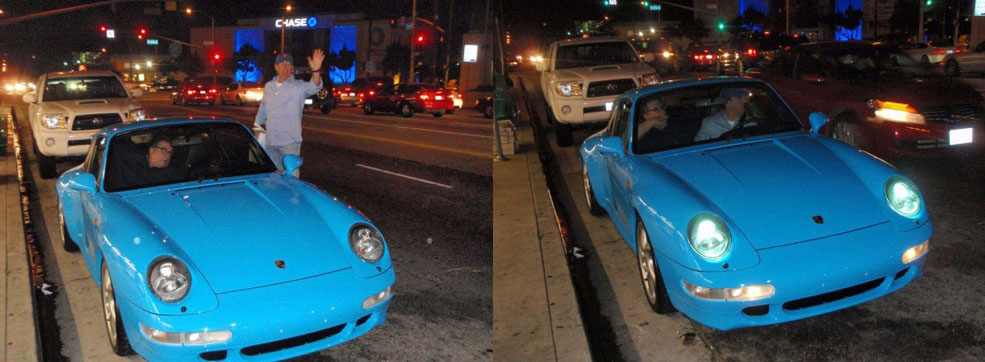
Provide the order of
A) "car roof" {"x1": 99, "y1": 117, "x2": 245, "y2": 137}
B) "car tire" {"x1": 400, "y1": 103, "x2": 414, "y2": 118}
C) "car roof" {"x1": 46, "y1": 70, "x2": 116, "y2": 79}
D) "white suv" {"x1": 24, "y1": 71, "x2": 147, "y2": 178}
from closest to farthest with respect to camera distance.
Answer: "car roof" {"x1": 99, "y1": 117, "x2": 245, "y2": 137}, "white suv" {"x1": 24, "y1": 71, "x2": 147, "y2": 178}, "car roof" {"x1": 46, "y1": 70, "x2": 116, "y2": 79}, "car tire" {"x1": 400, "y1": 103, "x2": 414, "y2": 118}

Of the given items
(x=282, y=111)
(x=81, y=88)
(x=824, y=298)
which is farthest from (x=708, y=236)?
(x=81, y=88)

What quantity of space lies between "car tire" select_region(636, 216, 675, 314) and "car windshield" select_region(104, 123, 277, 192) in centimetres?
272

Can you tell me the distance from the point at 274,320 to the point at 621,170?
2946 millimetres

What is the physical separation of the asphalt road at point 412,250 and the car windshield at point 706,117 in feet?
5.54

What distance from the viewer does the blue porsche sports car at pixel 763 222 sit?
4.39 m

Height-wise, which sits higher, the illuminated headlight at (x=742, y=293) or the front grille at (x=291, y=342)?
the illuminated headlight at (x=742, y=293)

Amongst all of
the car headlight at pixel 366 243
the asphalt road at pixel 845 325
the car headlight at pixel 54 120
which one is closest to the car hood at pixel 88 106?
the car headlight at pixel 54 120

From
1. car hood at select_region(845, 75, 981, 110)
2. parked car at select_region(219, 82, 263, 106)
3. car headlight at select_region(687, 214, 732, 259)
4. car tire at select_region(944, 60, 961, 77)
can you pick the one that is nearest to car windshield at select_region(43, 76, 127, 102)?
car hood at select_region(845, 75, 981, 110)

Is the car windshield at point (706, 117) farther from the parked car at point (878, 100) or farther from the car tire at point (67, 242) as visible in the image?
the car tire at point (67, 242)

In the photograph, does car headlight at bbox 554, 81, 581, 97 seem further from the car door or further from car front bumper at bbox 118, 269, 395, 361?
car front bumper at bbox 118, 269, 395, 361

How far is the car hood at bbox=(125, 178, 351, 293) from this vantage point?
443 centimetres

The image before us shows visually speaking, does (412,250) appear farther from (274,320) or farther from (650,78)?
(650,78)

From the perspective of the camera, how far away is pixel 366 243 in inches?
192

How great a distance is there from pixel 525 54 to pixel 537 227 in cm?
4390
